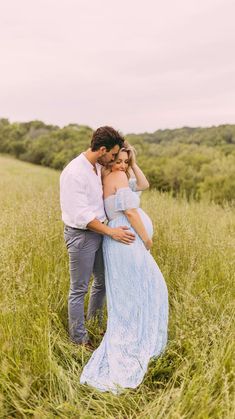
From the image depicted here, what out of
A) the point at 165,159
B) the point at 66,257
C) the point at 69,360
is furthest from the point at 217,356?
the point at 165,159

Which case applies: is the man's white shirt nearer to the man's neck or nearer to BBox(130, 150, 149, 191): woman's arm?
the man's neck

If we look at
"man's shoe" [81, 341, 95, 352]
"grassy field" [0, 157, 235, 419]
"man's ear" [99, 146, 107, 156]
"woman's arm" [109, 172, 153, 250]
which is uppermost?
"man's ear" [99, 146, 107, 156]

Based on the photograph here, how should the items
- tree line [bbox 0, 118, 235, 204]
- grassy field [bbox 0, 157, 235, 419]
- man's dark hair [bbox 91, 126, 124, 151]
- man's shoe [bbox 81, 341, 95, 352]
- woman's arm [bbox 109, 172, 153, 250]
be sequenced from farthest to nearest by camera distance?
tree line [bbox 0, 118, 235, 204] → man's shoe [bbox 81, 341, 95, 352] → woman's arm [bbox 109, 172, 153, 250] → man's dark hair [bbox 91, 126, 124, 151] → grassy field [bbox 0, 157, 235, 419]

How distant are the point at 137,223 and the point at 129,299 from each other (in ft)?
2.12

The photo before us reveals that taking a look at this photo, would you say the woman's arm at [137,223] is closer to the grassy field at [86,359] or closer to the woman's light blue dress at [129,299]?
the woman's light blue dress at [129,299]

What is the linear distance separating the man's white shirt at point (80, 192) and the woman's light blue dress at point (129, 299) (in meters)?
0.17

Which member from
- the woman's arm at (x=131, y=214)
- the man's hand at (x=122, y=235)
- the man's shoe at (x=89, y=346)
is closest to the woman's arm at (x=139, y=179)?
the woman's arm at (x=131, y=214)

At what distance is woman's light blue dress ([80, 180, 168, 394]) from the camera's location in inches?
129

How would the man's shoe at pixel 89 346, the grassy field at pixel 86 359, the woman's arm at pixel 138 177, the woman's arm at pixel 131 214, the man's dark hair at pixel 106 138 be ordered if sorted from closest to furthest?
the grassy field at pixel 86 359
the man's dark hair at pixel 106 138
the woman's arm at pixel 131 214
the man's shoe at pixel 89 346
the woman's arm at pixel 138 177

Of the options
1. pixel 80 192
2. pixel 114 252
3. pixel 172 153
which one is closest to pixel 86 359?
pixel 114 252

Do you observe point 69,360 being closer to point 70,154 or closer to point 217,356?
point 217,356

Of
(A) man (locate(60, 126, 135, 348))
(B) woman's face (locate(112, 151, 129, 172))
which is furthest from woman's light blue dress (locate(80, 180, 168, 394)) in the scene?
(B) woman's face (locate(112, 151, 129, 172))

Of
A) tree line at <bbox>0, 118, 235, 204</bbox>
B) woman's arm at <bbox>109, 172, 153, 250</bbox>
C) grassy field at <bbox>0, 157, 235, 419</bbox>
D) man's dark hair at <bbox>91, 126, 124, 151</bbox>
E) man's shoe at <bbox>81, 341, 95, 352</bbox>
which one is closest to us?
grassy field at <bbox>0, 157, 235, 419</bbox>

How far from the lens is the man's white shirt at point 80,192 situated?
128 inches
